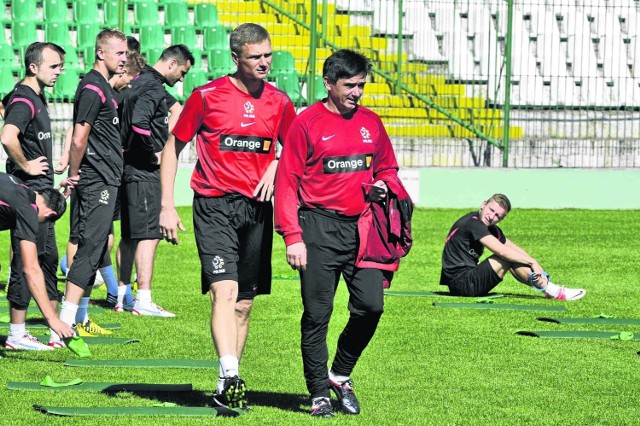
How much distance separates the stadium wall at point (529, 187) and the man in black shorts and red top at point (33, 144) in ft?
32.5

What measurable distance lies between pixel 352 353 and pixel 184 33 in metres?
14.7

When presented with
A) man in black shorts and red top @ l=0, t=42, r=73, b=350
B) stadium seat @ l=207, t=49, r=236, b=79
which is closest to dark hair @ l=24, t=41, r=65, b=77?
man in black shorts and red top @ l=0, t=42, r=73, b=350

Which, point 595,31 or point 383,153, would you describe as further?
point 595,31

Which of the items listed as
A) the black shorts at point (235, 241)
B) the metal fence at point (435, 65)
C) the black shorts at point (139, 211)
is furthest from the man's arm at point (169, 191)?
the metal fence at point (435, 65)

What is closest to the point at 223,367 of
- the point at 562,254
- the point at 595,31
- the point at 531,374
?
the point at 531,374

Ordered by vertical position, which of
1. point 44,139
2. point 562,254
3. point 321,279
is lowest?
point 562,254

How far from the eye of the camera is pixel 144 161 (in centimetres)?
1036

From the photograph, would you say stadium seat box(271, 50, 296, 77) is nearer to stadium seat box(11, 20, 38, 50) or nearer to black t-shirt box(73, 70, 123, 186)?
stadium seat box(11, 20, 38, 50)

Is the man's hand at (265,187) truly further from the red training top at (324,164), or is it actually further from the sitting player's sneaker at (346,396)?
the sitting player's sneaker at (346,396)

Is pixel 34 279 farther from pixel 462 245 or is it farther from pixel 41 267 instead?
pixel 462 245

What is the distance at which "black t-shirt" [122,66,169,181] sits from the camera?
33.4ft

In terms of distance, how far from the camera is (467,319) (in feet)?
33.3

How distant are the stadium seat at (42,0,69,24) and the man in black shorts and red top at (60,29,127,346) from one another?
11527 mm

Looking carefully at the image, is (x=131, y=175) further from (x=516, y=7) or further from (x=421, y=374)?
(x=516, y=7)
